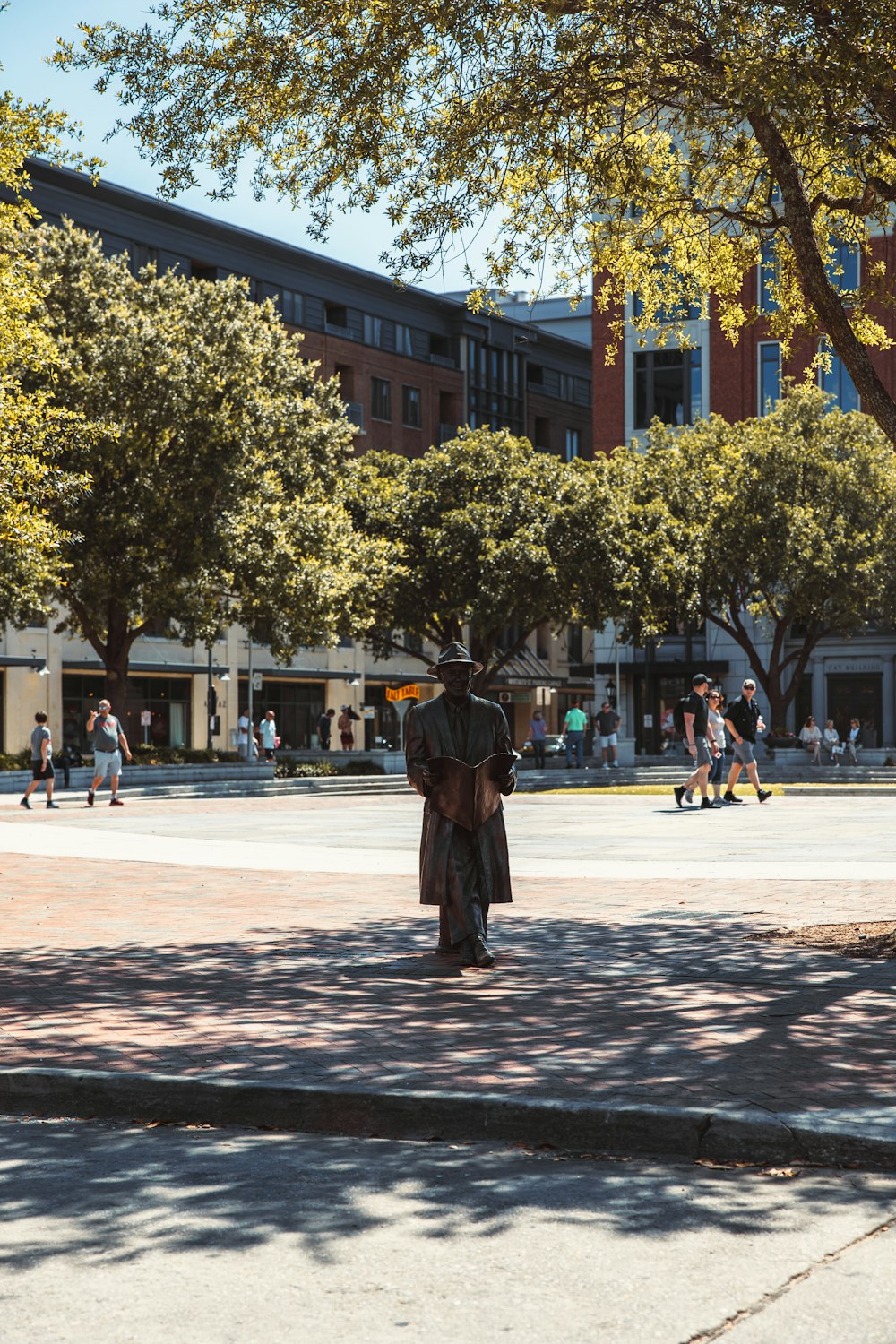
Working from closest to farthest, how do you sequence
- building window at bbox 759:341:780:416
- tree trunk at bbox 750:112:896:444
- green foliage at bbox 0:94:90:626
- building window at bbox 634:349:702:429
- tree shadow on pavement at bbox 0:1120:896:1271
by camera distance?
tree shadow on pavement at bbox 0:1120:896:1271 < tree trunk at bbox 750:112:896:444 < green foliage at bbox 0:94:90:626 < building window at bbox 759:341:780:416 < building window at bbox 634:349:702:429

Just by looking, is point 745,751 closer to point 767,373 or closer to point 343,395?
point 767,373

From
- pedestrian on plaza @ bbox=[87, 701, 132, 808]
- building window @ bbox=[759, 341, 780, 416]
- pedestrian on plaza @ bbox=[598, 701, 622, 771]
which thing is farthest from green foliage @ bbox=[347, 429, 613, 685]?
pedestrian on plaza @ bbox=[87, 701, 132, 808]

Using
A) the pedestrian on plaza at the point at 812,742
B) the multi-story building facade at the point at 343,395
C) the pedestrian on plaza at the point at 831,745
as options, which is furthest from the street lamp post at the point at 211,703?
the pedestrian on plaza at the point at 831,745

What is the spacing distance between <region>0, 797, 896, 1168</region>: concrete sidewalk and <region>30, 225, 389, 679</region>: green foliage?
69.9 feet

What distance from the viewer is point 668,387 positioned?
60.1m

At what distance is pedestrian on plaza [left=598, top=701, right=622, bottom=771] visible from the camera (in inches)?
1607

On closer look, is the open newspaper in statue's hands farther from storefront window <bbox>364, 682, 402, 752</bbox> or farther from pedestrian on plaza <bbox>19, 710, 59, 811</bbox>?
storefront window <bbox>364, 682, 402, 752</bbox>

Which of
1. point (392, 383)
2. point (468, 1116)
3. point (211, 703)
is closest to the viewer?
point (468, 1116)

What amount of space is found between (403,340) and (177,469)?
35039 millimetres

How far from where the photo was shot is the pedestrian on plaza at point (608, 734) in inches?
1607

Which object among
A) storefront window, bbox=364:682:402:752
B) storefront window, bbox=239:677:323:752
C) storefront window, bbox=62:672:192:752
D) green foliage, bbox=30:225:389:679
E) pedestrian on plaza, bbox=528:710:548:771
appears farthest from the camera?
storefront window, bbox=364:682:402:752

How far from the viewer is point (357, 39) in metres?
11.2

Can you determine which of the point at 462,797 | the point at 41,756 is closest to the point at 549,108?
the point at 462,797

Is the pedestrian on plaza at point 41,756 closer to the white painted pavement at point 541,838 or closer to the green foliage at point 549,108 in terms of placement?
the white painted pavement at point 541,838
